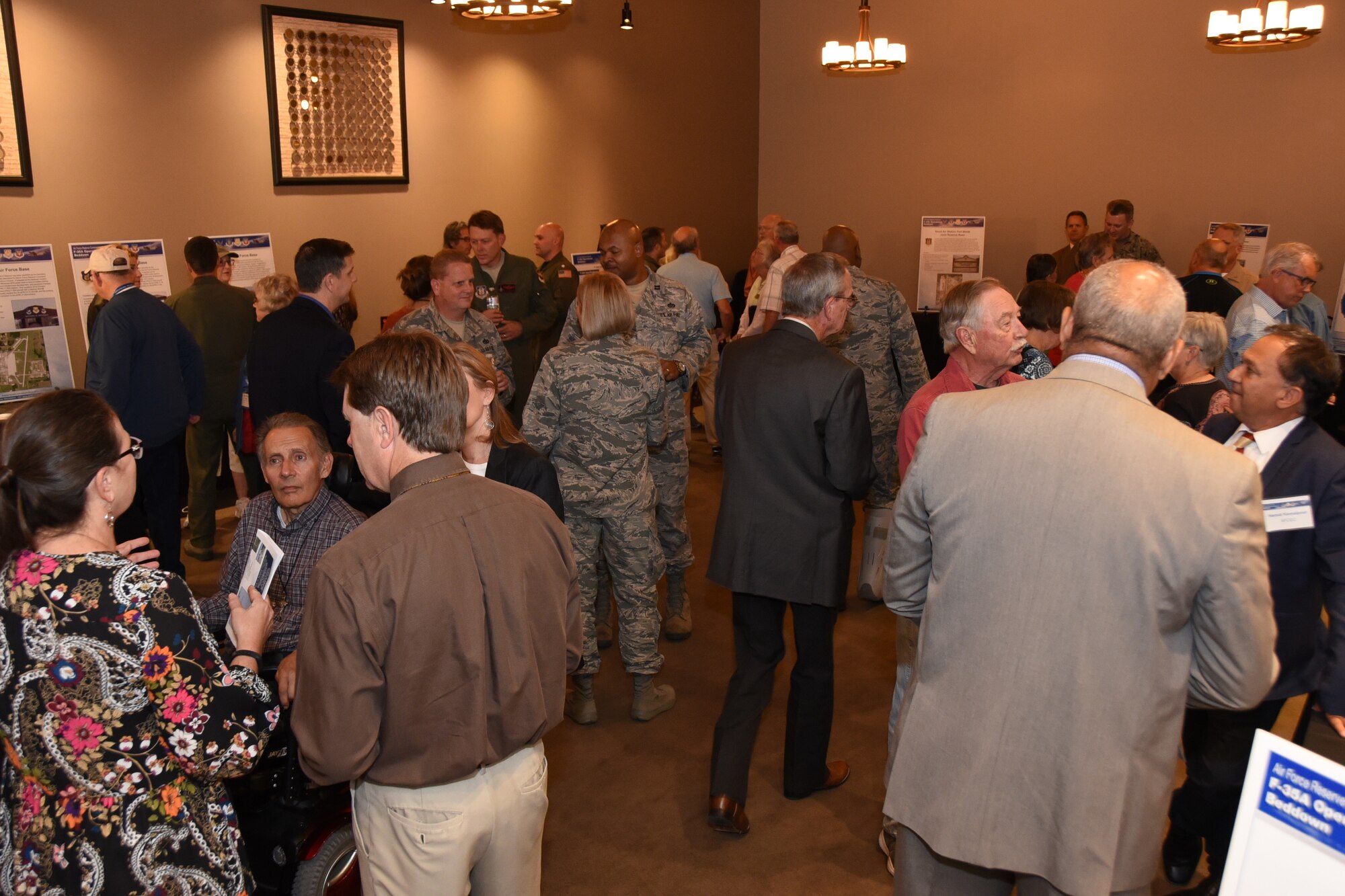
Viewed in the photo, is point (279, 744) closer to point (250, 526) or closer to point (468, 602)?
point (250, 526)

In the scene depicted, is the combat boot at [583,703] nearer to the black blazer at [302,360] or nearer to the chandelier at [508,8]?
the black blazer at [302,360]

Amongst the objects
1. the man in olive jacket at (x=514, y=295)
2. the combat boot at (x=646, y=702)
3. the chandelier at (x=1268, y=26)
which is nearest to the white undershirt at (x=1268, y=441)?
the combat boot at (x=646, y=702)

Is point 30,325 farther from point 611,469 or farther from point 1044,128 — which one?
point 1044,128

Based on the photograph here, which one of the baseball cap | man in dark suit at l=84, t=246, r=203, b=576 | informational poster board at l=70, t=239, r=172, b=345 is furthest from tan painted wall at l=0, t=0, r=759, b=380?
man in dark suit at l=84, t=246, r=203, b=576

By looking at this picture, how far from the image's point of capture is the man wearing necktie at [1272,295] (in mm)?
4973

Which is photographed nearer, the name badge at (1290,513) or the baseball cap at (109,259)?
the name badge at (1290,513)

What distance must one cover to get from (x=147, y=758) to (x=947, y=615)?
1.33 m

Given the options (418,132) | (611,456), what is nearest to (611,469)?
(611,456)

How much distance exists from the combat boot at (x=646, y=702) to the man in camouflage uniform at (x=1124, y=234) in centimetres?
591

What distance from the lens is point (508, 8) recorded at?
18.1 feet

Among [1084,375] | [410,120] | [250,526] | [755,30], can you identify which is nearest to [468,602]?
A: [1084,375]

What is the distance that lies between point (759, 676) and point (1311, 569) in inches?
59.1

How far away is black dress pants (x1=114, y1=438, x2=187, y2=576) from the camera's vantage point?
4.66m

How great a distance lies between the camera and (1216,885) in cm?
264
